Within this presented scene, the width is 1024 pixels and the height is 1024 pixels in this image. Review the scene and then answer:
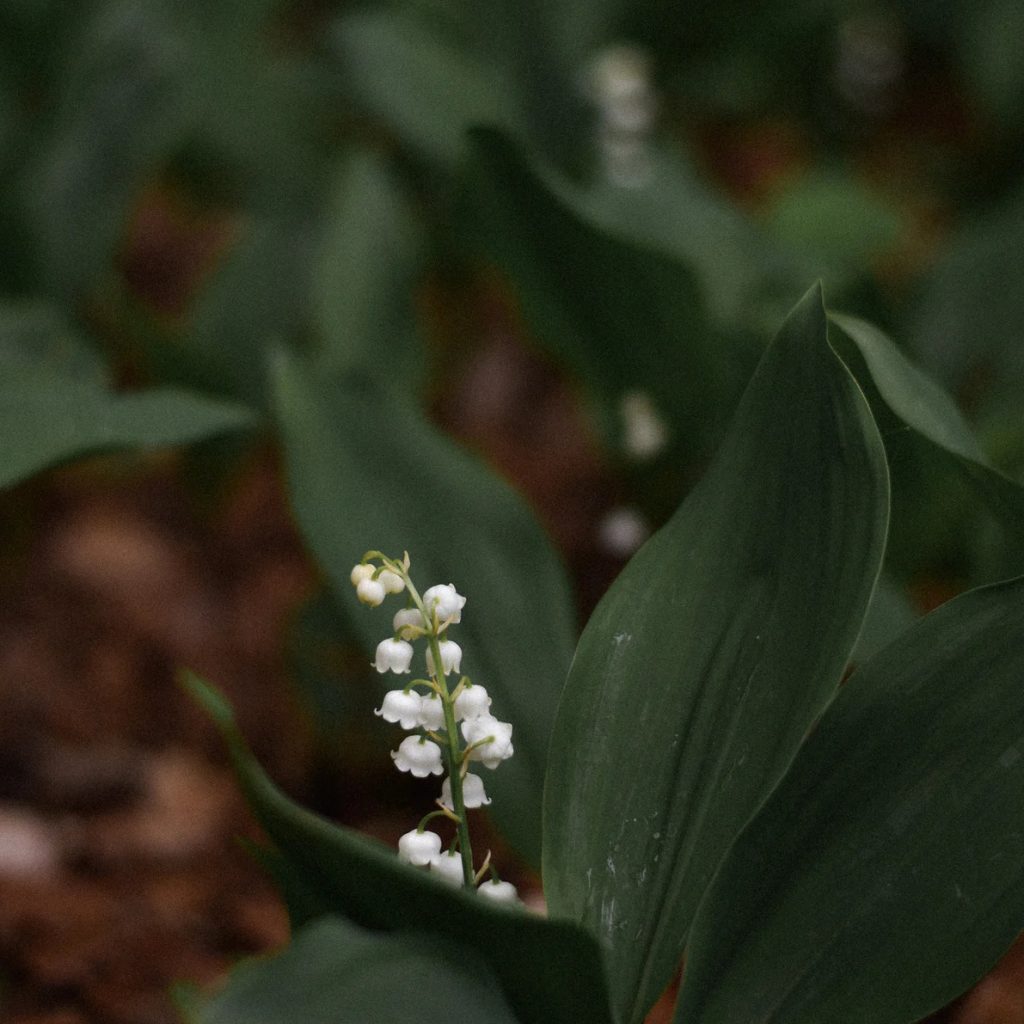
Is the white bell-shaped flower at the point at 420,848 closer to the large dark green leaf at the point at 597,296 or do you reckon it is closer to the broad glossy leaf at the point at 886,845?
the broad glossy leaf at the point at 886,845

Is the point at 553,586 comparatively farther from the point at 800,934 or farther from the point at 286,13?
the point at 286,13

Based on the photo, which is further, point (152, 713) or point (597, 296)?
point (152, 713)

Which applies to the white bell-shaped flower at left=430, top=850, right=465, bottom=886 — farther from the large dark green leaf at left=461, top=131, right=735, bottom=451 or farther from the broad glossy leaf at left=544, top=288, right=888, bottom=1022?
the large dark green leaf at left=461, top=131, right=735, bottom=451

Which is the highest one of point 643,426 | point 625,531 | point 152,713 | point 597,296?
point 597,296

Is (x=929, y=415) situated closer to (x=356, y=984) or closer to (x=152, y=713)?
(x=356, y=984)

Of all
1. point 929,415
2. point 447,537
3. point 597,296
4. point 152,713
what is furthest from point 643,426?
point 152,713

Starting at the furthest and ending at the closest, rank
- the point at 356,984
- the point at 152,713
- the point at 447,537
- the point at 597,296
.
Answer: the point at 152,713
the point at 597,296
the point at 447,537
the point at 356,984

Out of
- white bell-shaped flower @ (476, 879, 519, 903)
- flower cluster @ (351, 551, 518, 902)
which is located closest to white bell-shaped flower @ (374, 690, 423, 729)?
flower cluster @ (351, 551, 518, 902)
